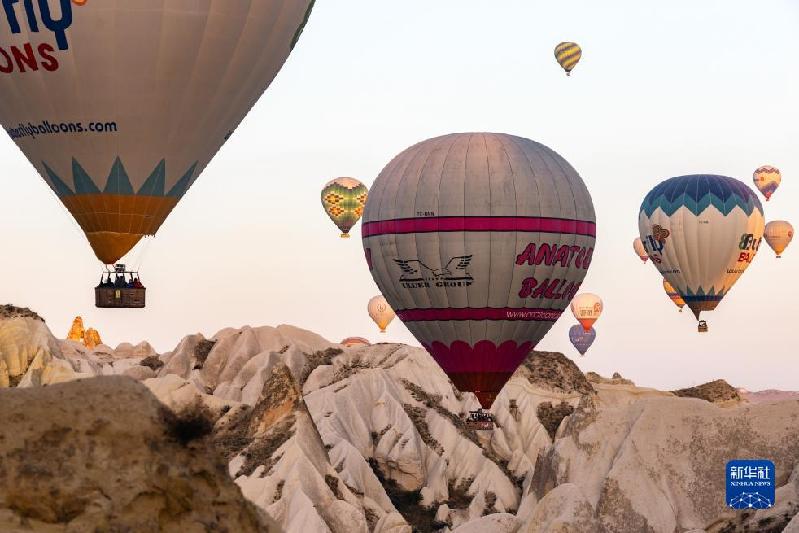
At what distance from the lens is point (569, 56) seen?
10125 cm

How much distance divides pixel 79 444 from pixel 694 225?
7169cm

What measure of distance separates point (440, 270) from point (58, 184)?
16.3 m

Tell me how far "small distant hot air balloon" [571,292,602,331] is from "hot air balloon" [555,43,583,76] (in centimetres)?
3052

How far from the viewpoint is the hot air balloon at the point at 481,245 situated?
55.5 meters

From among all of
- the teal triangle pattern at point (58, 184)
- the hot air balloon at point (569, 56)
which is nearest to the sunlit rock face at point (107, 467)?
the teal triangle pattern at point (58, 184)

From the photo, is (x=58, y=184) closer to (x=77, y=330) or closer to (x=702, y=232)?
(x=702, y=232)

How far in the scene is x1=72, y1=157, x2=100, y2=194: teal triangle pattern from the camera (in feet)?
145

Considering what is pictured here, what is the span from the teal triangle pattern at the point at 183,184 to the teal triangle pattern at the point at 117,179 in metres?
1.59

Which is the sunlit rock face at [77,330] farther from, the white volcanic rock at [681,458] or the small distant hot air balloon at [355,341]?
the white volcanic rock at [681,458]

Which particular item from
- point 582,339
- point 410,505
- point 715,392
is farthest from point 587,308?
point 410,505

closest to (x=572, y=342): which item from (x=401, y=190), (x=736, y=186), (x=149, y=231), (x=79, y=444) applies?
(x=736, y=186)

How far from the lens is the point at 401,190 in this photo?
188ft

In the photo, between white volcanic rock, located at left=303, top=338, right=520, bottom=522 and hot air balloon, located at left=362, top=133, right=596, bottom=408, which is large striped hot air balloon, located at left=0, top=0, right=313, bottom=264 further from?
white volcanic rock, located at left=303, top=338, right=520, bottom=522

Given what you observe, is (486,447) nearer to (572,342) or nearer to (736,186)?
(572,342)
